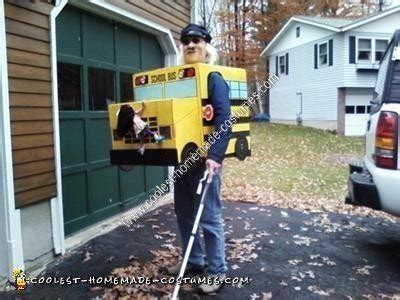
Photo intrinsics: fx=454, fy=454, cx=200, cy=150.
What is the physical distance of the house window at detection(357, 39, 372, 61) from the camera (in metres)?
20.7

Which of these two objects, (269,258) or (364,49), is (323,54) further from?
(269,258)

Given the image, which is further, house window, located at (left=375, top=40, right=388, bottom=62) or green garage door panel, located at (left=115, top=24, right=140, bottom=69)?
house window, located at (left=375, top=40, right=388, bottom=62)

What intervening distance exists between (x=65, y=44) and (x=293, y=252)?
3.25 m

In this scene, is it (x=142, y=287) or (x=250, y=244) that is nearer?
(x=142, y=287)

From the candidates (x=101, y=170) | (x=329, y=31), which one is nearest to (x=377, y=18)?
(x=329, y=31)

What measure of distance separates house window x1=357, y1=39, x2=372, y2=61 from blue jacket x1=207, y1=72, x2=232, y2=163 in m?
18.9

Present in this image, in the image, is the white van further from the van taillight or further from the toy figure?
the toy figure

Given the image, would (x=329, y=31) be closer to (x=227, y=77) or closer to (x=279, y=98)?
(x=279, y=98)

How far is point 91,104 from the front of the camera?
17.8 ft

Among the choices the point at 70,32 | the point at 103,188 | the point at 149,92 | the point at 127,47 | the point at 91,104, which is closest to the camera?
the point at 149,92

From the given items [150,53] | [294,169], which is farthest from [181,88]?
[294,169]

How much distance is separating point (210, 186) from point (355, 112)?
18862 millimetres

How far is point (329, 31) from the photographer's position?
21156 millimetres

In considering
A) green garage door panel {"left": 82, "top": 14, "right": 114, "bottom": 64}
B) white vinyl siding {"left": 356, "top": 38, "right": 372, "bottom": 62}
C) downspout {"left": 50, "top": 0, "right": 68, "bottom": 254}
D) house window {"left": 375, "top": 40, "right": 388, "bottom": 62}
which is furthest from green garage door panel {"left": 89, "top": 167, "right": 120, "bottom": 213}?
house window {"left": 375, "top": 40, "right": 388, "bottom": 62}
